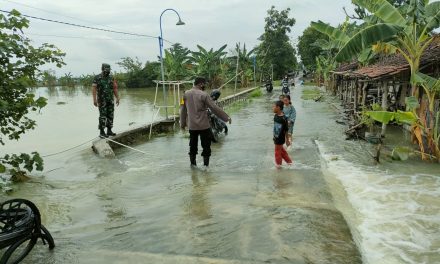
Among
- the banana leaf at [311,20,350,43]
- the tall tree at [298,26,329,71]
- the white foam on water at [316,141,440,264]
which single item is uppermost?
the tall tree at [298,26,329,71]

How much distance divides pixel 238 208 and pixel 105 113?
5.93m

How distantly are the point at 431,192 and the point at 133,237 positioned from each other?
5.02 meters

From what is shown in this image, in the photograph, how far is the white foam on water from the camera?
14.3ft

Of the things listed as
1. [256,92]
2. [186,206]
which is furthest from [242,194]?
[256,92]

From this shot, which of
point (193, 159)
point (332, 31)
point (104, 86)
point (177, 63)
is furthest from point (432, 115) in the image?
point (177, 63)

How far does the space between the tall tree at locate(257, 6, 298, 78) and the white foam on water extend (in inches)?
1706

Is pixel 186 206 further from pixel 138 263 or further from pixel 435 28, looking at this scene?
pixel 435 28

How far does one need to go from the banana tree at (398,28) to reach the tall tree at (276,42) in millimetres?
41108

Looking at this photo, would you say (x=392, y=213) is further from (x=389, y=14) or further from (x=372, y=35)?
(x=389, y=14)

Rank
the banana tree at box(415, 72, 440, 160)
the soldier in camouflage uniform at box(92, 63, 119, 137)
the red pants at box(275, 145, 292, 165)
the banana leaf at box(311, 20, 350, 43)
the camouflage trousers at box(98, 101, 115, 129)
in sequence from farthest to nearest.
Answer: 1. the banana leaf at box(311, 20, 350, 43)
2. the camouflage trousers at box(98, 101, 115, 129)
3. the soldier in camouflage uniform at box(92, 63, 119, 137)
4. the banana tree at box(415, 72, 440, 160)
5. the red pants at box(275, 145, 292, 165)

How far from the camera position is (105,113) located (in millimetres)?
10031

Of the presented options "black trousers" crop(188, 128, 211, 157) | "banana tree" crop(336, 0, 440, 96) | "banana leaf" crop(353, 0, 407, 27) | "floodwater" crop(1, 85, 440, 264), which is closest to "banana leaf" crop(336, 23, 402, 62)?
"banana tree" crop(336, 0, 440, 96)

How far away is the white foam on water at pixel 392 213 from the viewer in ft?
14.3

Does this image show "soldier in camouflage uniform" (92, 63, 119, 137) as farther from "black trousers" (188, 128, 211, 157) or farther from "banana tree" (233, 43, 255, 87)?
"banana tree" (233, 43, 255, 87)
